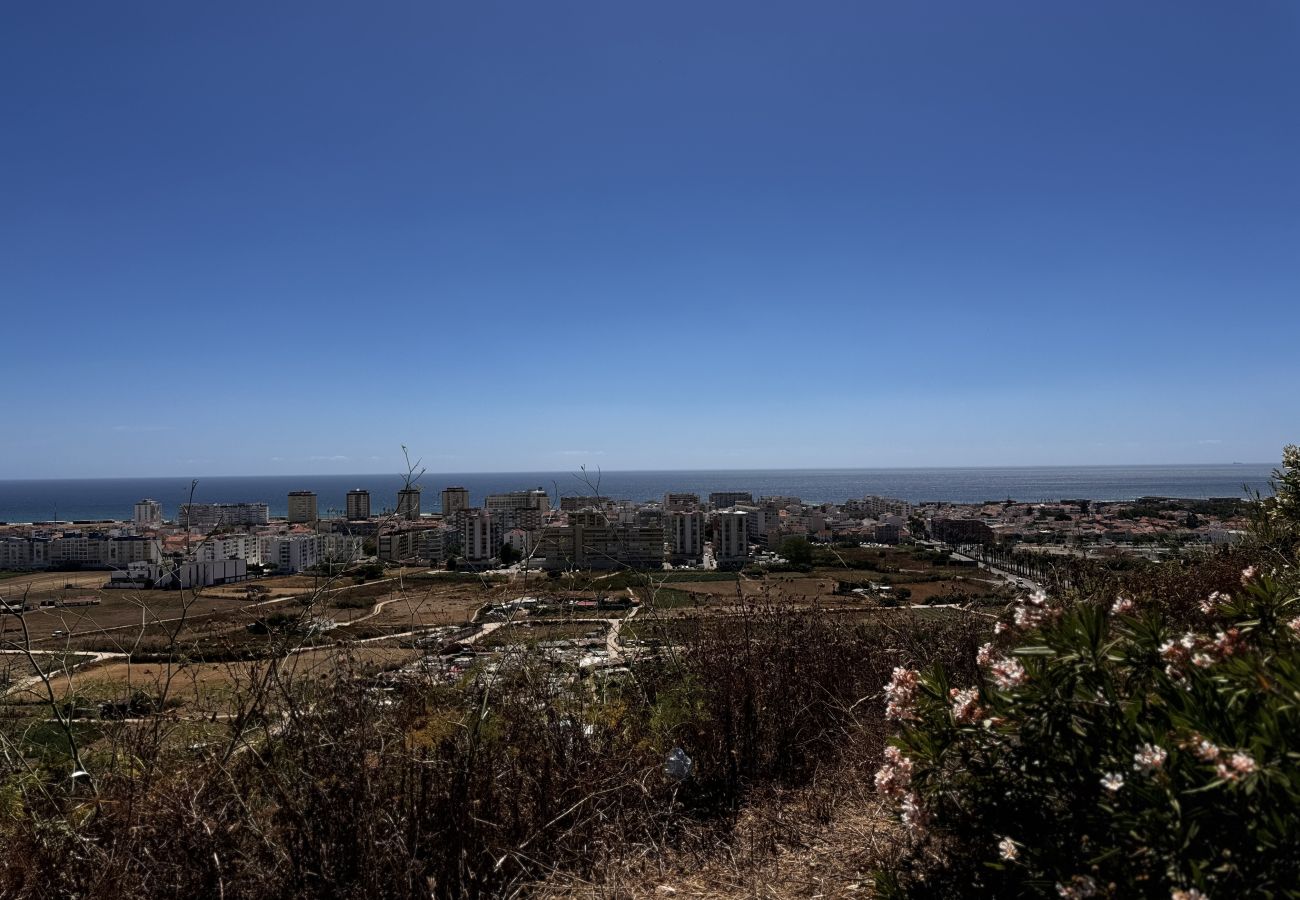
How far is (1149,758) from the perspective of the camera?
1.28m

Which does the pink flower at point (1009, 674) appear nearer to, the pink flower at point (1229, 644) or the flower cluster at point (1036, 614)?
the flower cluster at point (1036, 614)

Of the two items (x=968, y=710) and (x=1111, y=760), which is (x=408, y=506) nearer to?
(x=968, y=710)

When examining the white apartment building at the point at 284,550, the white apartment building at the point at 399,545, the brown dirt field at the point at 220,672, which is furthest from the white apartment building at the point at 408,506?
the white apartment building at the point at 284,550

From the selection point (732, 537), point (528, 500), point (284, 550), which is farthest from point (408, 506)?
point (284, 550)

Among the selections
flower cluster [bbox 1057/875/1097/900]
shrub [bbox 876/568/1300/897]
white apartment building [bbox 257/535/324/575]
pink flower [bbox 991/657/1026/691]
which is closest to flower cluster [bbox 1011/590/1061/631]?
shrub [bbox 876/568/1300/897]

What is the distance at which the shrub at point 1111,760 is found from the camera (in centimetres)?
123

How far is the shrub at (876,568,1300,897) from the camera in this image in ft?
4.04

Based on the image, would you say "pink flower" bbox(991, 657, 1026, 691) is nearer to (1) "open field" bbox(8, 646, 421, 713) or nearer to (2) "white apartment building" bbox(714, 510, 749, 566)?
(1) "open field" bbox(8, 646, 421, 713)

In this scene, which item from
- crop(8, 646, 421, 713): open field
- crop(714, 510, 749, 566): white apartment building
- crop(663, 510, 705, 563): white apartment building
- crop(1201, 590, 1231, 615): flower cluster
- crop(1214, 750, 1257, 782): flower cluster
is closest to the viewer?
crop(1214, 750, 1257, 782): flower cluster

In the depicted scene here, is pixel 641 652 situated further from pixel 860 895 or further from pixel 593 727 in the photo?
pixel 860 895

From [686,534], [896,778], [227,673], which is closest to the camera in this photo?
[896,778]

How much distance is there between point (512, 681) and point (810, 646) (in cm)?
199

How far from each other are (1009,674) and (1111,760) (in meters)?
0.26

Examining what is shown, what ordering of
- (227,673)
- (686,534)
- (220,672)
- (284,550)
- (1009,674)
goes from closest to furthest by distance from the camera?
(1009,674) → (227,673) → (220,672) → (686,534) → (284,550)
